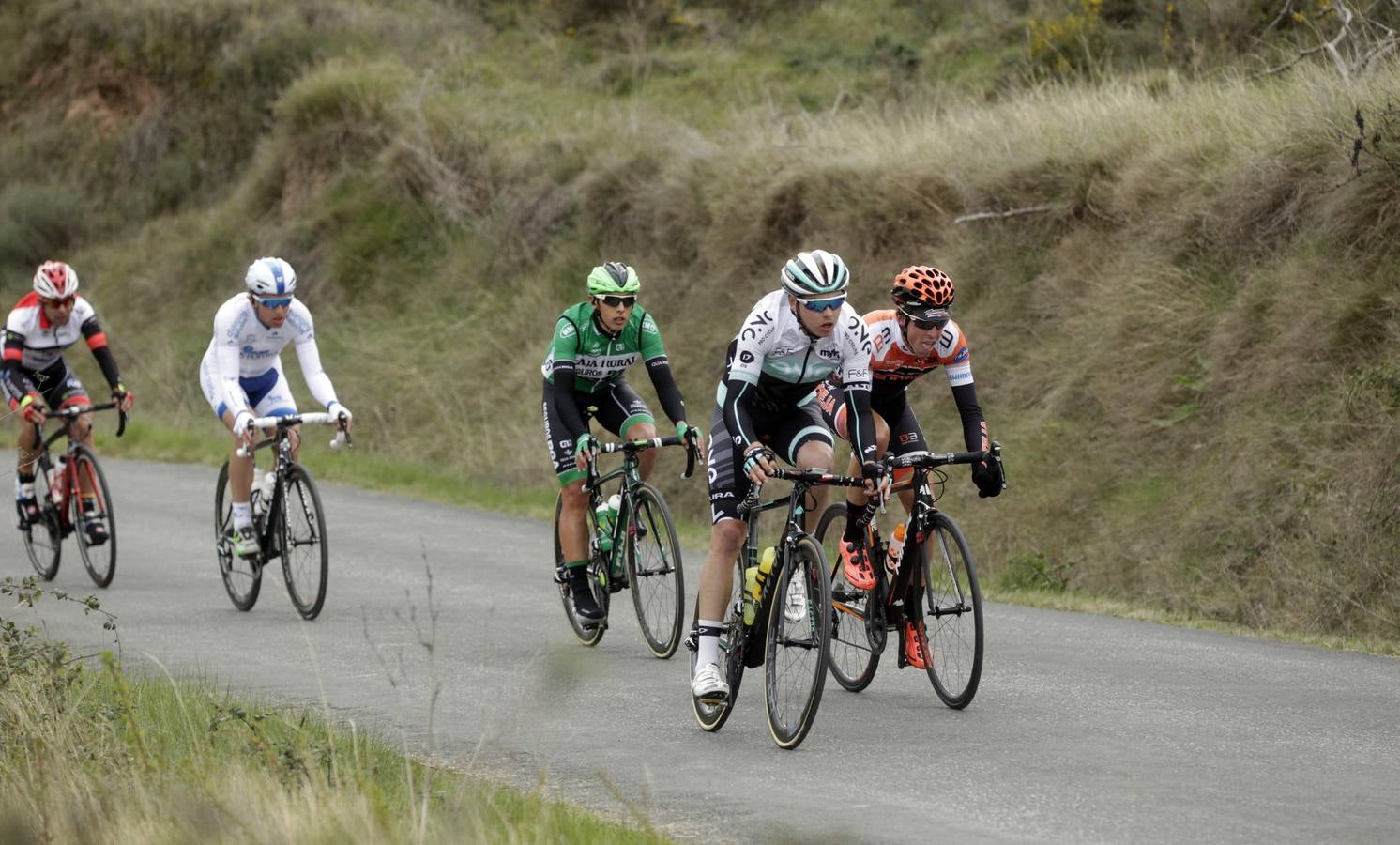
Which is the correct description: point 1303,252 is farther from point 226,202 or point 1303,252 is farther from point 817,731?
point 226,202

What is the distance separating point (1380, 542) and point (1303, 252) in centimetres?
399

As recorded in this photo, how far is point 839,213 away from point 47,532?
10019mm

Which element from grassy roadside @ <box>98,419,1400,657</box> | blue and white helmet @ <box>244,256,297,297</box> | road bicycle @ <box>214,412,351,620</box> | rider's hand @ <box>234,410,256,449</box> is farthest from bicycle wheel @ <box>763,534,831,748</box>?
blue and white helmet @ <box>244,256,297,297</box>

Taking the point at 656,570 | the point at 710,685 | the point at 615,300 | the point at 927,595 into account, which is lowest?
the point at 710,685

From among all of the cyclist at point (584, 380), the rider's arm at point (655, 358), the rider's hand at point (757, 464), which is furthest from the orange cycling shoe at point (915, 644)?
the rider's arm at point (655, 358)

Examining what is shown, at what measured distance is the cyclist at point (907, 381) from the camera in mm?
8250

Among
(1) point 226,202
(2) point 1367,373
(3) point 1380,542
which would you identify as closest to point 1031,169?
(2) point 1367,373

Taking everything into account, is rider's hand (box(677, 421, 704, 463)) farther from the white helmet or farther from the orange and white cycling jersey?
the white helmet

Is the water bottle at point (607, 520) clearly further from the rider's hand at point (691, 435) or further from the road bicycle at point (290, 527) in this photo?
the road bicycle at point (290, 527)

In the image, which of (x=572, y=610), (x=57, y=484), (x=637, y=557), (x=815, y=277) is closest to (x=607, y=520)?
(x=637, y=557)

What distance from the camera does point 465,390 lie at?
2347 centimetres

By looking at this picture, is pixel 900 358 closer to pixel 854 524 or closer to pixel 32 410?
pixel 854 524

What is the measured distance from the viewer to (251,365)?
11.7 meters

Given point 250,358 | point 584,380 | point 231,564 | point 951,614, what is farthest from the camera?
point 231,564
